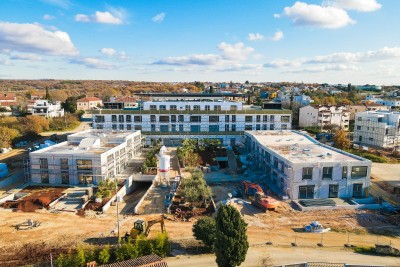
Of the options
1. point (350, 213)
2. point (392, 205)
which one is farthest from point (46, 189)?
point (392, 205)

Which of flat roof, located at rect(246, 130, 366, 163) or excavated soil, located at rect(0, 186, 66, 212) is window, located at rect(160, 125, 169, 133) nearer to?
flat roof, located at rect(246, 130, 366, 163)

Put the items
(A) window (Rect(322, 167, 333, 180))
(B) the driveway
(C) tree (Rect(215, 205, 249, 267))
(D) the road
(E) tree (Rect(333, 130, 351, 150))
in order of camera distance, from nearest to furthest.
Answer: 1. (C) tree (Rect(215, 205, 249, 267))
2. (D) the road
3. (A) window (Rect(322, 167, 333, 180))
4. (B) the driveway
5. (E) tree (Rect(333, 130, 351, 150))

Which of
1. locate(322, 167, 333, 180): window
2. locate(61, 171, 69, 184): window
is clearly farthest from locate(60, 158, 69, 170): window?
locate(322, 167, 333, 180): window

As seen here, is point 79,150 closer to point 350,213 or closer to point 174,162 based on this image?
point 174,162

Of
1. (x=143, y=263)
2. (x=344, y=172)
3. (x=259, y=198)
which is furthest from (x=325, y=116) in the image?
(x=143, y=263)

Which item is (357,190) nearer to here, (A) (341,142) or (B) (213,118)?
(A) (341,142)

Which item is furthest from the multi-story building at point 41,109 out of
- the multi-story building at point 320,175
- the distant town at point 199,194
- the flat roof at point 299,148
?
the multi-story building at point 320,175
